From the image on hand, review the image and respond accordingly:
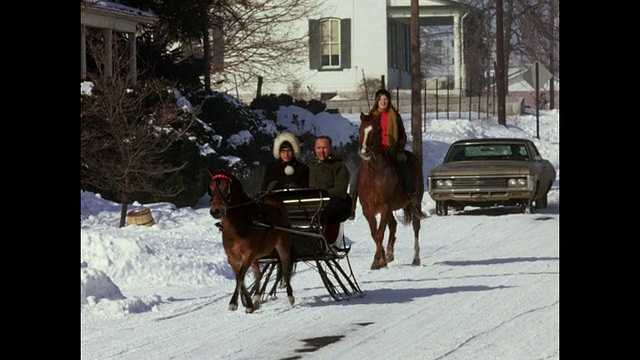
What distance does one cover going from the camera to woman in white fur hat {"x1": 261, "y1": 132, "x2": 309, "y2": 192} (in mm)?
16266

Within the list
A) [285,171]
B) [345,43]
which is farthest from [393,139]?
[345,43]

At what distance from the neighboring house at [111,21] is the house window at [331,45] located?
2525 cm

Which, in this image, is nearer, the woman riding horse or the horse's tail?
the woman riding horse

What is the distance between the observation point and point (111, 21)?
34.1 metres

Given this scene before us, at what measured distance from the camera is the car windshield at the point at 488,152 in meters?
31.0

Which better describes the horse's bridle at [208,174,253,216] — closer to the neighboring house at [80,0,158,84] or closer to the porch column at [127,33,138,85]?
the neighboring house at [80,0,158,84]

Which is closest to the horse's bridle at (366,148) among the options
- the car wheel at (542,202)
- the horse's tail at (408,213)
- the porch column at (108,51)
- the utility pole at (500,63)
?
the horse's tail at (408,213)

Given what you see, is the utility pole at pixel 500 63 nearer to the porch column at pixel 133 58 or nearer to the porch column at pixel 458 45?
the porch column at pixel 458 45

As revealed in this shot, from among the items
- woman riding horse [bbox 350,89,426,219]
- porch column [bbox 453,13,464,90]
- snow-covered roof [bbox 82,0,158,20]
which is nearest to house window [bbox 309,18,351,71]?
porch column [bbox 453,13,464,90]

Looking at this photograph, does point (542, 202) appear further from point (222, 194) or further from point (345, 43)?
point (345, 43)

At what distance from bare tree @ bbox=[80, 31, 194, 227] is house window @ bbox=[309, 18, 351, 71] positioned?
32784 mm

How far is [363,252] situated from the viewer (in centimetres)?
2334

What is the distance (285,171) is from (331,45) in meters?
46.4
